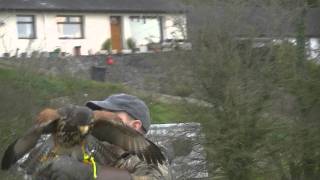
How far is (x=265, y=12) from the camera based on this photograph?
1598 cm

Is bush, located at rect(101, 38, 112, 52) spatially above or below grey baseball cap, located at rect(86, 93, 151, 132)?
below

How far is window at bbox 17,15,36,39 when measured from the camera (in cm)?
3712

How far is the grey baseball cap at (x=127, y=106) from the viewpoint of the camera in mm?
3725

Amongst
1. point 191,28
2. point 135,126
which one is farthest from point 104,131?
point 191,28

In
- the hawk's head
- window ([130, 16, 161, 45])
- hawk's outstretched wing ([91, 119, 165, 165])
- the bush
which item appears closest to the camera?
the hawk's head

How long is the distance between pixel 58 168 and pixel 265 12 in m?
13.3

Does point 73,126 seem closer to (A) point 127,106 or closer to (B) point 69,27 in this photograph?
(A) point 127,106

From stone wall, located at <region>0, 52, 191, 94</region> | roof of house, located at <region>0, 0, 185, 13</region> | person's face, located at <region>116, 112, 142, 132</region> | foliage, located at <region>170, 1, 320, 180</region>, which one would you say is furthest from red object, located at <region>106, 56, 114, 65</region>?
person's face, located at <region>116, 112, 142, 132</region>

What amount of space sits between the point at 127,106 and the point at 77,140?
57 cm

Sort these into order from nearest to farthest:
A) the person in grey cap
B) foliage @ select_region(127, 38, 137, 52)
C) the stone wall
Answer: the person in grey cap, the stone wall, foliage @ select_region(127, 38, 137, 52)

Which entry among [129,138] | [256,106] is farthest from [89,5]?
[129,138]

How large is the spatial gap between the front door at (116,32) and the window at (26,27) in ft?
16.1

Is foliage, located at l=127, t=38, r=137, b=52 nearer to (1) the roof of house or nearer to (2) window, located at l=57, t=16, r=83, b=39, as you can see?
(1) the roof of house

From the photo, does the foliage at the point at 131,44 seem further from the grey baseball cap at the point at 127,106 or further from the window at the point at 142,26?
the grey baseball cap at the point at 127,106
